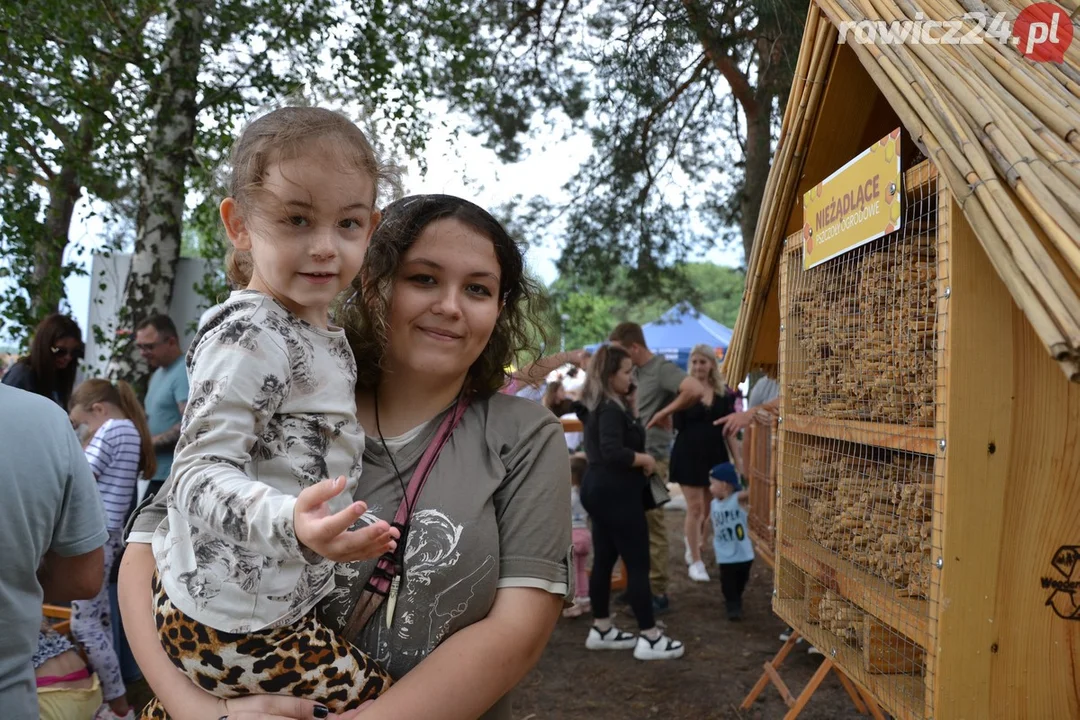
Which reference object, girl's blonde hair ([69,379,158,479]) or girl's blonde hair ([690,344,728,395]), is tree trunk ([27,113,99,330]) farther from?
girl's blonde hair ([690,344,728,395])

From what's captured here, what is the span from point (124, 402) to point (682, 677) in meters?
3.87

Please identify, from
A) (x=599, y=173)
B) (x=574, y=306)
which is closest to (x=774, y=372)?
(x=599, y=173)

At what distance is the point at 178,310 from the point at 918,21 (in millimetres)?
6242

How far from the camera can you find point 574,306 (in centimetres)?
1105

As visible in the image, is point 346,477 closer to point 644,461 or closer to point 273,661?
point 273,661

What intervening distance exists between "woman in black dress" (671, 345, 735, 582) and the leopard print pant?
6.23m

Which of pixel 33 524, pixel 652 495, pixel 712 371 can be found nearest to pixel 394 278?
pixel 33 524

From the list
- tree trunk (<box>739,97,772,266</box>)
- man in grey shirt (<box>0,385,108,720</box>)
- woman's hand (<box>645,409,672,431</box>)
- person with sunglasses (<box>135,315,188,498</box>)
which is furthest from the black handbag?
man in grey shirt (<box>0,385,108,720</box>)

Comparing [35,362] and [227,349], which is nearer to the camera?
[227,349]

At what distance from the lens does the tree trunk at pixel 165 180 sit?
244 inches

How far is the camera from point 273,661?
140 cm

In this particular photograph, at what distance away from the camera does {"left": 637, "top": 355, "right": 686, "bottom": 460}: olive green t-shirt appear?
7.52m

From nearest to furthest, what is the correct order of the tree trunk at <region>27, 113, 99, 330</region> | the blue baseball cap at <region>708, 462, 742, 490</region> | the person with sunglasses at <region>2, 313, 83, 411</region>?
1. the person with sunglasses at <region>2, 313, 83, 411</region>
2. the tree trunk at <region>27, 113, 99, 330</region>
3. the blue baseball cap at <region>708, 462, 742, 490</region>

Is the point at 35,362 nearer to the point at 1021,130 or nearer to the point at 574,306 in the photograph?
Result: the point at 1021,130
